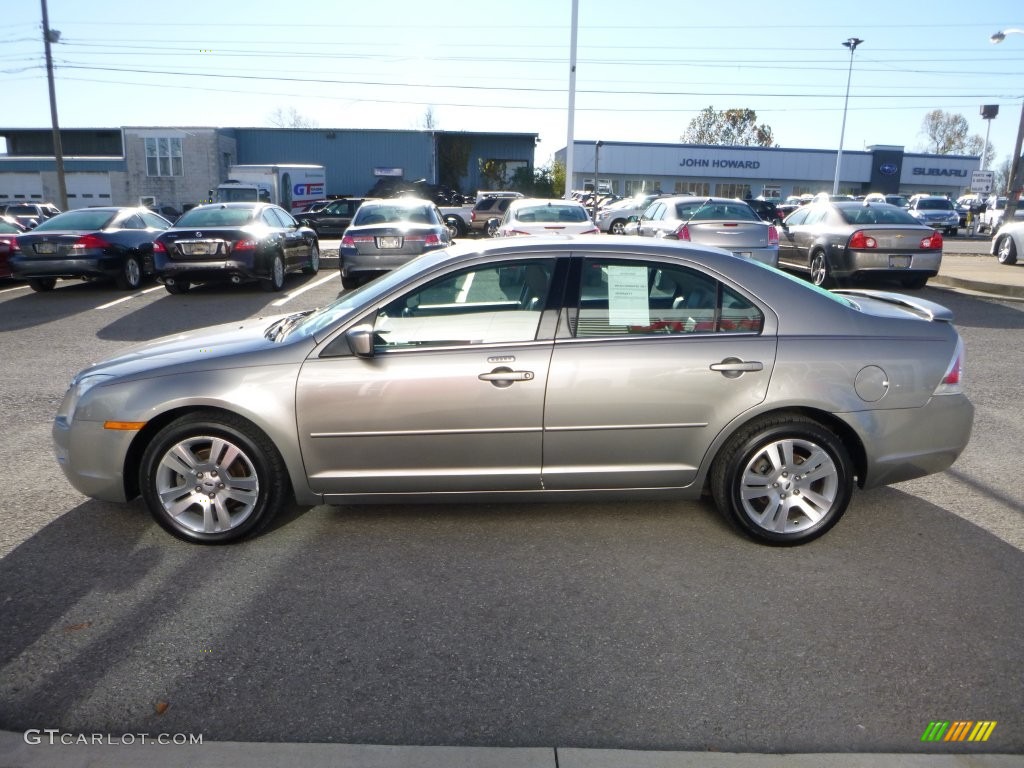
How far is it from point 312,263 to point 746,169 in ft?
191

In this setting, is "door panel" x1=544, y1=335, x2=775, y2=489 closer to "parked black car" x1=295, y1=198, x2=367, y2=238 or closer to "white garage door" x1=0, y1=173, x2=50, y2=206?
"parked black car" x1=295, y1=198, x2=367, y2=238

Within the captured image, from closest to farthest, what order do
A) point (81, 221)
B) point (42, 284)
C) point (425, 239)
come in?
point (425, 239)
point (81, 221)
point (42, 284)

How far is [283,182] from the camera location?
1444 inches

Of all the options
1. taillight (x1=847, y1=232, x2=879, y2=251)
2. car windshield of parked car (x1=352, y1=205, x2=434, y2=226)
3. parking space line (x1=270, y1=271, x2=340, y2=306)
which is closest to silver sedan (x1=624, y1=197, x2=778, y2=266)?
taillight (x1=847, y1=232, x2=879, y2=251)

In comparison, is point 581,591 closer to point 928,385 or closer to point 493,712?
point 493,712

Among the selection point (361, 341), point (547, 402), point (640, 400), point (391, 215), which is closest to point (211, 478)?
point (361, 341)

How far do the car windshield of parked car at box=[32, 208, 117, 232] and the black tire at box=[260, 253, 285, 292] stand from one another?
3.14 meters

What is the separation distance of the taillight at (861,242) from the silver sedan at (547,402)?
9488 millimetres

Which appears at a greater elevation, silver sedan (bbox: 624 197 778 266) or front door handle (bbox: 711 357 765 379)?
silver sedan (bbox: 624 197 778 266)

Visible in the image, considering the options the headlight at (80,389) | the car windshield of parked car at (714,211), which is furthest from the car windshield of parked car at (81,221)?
the headlight at (80,389)

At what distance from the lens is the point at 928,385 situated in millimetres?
4223

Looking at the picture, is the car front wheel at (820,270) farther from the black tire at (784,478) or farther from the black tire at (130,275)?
the black tire at (130,275)

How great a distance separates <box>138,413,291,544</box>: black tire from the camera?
4.14m

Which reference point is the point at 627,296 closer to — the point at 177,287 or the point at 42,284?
the point at 177,287
